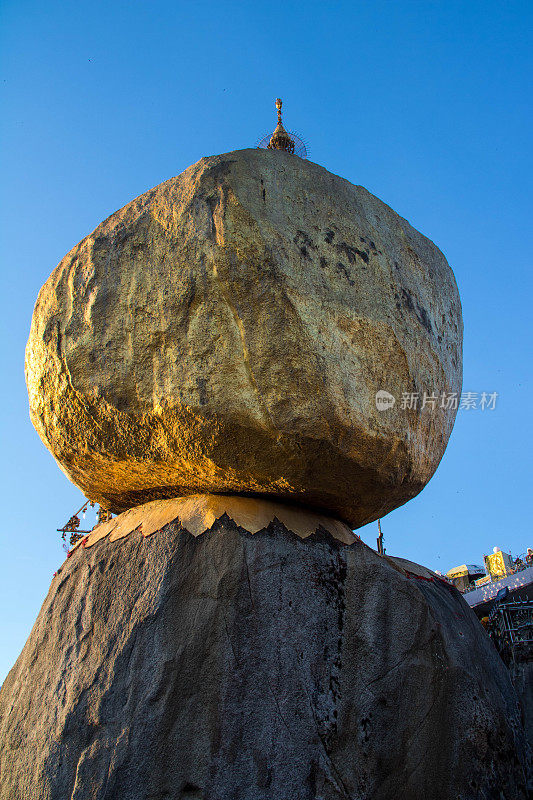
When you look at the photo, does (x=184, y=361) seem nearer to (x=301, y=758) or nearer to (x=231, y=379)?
(x=231, y=379)

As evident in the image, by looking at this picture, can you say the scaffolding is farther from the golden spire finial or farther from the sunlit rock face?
the golden spire finial

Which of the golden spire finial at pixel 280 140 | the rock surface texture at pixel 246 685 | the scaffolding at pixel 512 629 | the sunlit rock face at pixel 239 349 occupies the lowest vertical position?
the rock surface texture at pixel 246 685

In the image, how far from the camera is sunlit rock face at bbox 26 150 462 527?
3164 mm

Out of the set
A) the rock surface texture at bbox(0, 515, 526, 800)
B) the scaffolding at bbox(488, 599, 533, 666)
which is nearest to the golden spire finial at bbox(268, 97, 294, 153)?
the scaffolding at bbox(488, 599, 533, 666)

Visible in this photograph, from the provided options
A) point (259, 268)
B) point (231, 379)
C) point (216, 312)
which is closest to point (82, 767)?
point (231, 379)

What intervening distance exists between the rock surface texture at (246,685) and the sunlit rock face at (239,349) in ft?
1.31

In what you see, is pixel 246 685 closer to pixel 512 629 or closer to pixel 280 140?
pixel 512 629

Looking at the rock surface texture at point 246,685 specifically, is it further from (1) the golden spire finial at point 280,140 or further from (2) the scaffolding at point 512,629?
(1) the golden spire finial at point 280,140

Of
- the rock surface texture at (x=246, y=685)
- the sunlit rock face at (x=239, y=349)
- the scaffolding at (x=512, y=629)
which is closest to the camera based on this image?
the rock surface texture at (x=246, y=685)

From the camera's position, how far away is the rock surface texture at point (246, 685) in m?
2.82

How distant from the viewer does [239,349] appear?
3186 mm

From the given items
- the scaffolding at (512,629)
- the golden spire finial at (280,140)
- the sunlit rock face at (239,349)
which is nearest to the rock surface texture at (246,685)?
the sunlit rock face at (239,349)

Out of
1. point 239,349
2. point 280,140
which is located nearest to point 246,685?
point 239,349

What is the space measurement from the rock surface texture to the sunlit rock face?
400mm
